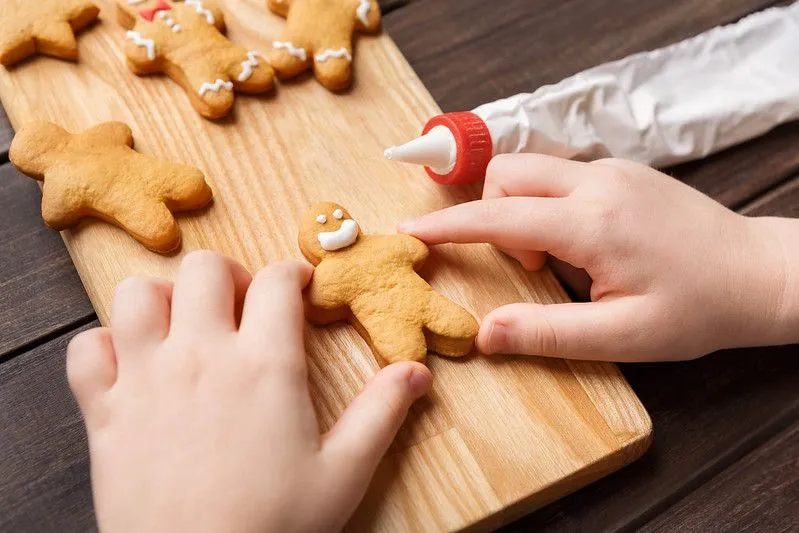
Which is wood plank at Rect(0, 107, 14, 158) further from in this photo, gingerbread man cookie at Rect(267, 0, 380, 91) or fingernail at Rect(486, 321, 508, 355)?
fingernail at Rect(486, 321, 508, 355)

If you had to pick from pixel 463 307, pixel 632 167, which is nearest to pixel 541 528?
pixel 463 307

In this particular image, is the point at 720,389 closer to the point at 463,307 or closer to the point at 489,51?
the point at 463,307

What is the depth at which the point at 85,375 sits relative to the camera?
632 mm

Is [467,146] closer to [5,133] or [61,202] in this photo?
[61,202]

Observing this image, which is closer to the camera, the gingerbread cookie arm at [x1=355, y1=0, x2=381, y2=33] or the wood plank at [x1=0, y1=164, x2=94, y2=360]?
the wood plank at [x1=0, y1=164, x2=94, y2=360]

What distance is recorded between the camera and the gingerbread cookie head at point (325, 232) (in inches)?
28.4

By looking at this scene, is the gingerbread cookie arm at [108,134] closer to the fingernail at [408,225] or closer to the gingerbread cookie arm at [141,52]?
the gingerbread cookie arm at [141,52]

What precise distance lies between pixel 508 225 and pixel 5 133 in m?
0.61

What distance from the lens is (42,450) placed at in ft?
2.31

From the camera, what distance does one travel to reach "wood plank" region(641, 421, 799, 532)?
2.33 ft

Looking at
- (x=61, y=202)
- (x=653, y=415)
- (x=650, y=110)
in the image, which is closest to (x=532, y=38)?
(x=650, y=110)

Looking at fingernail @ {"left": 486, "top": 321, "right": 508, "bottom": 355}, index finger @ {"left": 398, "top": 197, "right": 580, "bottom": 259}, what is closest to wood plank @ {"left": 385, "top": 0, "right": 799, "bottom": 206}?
index finger @ {"left": 398, "top": 197, "right": 580, "bottom": 259}

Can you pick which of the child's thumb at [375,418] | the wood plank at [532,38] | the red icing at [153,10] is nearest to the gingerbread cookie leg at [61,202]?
the red icing at [153,10]

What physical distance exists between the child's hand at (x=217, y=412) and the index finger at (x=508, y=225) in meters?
0.15
